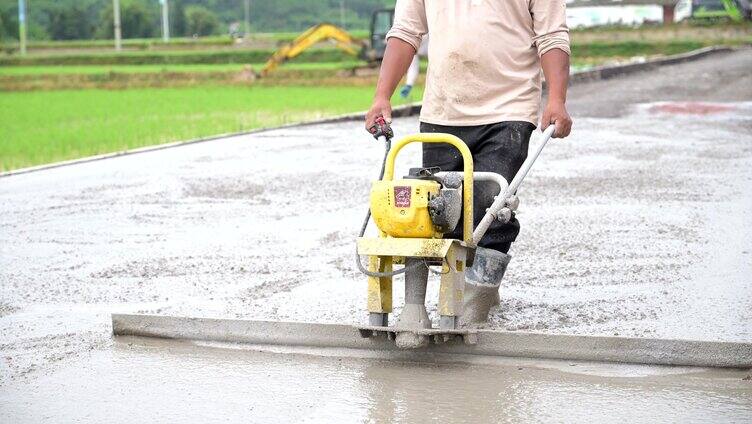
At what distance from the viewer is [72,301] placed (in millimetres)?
6559

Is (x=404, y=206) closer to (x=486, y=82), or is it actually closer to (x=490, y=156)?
(x=490, y=156)

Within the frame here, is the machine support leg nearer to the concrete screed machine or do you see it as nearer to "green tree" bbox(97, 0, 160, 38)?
the concrete screed machine

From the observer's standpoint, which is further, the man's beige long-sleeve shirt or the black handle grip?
the man's beige long-sleeve shirt

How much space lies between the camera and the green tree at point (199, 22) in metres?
153

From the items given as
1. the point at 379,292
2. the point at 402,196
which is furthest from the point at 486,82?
the point at 379,292

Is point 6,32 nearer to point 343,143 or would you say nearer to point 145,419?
point 343,143

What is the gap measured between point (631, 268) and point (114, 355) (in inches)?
124

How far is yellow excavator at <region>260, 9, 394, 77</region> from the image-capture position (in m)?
44.8

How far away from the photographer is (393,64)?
576cm

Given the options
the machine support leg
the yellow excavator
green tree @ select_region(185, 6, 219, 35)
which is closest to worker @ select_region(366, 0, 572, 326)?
the machine support leg

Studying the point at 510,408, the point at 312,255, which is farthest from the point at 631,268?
the point at 510,408

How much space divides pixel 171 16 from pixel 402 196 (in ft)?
508

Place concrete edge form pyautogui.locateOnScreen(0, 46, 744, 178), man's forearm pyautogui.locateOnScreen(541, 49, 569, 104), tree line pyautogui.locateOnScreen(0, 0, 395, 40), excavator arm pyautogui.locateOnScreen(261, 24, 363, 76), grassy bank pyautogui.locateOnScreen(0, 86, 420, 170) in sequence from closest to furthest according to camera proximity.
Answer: man's forearm pyautogui.locateOnScreen(541, 49, 569, 104) < concrete edge form pyautogui.locateOnScreen(0, 46, 744, 178) < grassy bank pyautogui.locateOnScreen(0, 86, 420, 170) < excavator arm pyautogui.locateOnScreen(261, 24, 363, 76) < tree line pyautogui.locateOnScreen(0, 0, 395, 40)

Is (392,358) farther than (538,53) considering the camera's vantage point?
No
